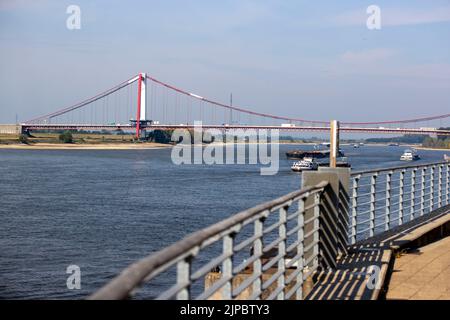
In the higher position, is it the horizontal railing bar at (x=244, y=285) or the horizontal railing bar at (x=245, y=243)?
the horizontal railing bar at (x=245, y=243)

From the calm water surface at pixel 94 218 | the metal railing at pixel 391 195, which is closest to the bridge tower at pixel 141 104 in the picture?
the calm water surface at pixel 94 218

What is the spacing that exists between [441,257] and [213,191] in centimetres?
2743

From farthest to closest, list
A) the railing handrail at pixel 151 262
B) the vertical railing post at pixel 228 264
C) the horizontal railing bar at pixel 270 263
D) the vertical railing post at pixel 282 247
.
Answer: the vertical railing post at pixel 282 247
the horizontal railing bar at pixel 270 263
the vertical railing post at pixel 228 264
the railing handrail at pixel 151 262

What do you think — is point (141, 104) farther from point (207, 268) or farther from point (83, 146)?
point (207, 268)

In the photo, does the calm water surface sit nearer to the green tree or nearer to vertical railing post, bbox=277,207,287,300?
vertical railing post, bbox=277,207,287,300

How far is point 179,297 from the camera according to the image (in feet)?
7.66

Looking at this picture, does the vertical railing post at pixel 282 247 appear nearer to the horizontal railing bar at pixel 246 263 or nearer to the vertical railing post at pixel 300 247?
the vertical railing post at pixel 300 247

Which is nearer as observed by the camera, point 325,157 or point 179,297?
point 179,297

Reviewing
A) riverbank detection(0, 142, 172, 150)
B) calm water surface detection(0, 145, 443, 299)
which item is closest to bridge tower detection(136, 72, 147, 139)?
riverbank detection(0, 142, 172, 150)

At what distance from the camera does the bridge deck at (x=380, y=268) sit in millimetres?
4621

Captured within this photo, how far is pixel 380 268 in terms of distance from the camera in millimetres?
5309

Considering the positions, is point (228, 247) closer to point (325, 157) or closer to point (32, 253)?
point (32, 253)
